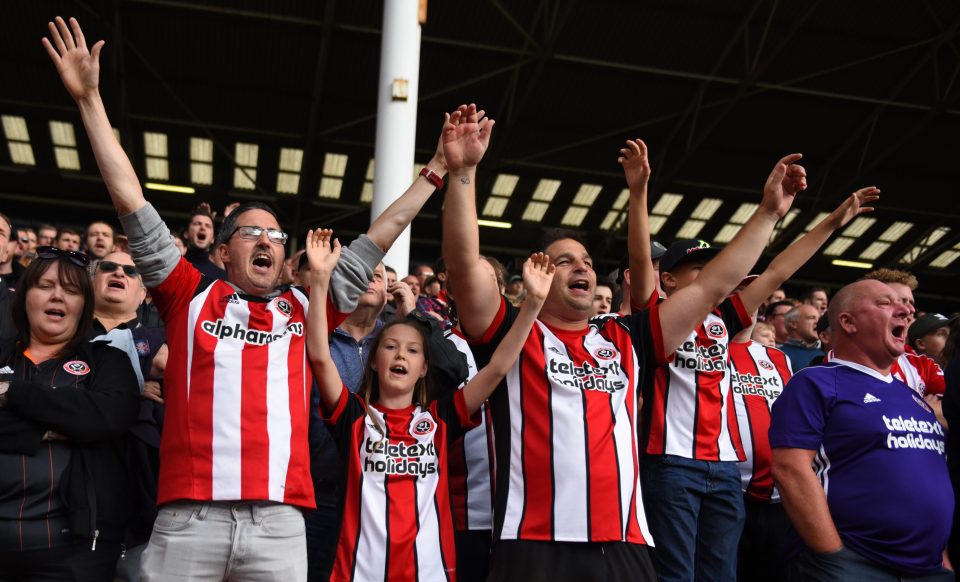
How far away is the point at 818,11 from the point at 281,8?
8444mm

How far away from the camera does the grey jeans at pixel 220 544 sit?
296 centimetres

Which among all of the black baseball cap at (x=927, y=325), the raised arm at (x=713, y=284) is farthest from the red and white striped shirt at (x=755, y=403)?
the black baseball cap at (x=927, y=325)

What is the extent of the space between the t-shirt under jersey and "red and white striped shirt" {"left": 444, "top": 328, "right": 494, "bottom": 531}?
124 cm

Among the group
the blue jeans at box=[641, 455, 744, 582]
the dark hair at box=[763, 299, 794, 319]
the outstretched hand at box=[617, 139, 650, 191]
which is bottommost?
the blue jeans at box=[641, 455, 744, 582]

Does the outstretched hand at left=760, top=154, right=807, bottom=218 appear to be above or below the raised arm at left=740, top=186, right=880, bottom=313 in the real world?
above

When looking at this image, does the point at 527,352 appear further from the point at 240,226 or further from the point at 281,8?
the point at 281,8

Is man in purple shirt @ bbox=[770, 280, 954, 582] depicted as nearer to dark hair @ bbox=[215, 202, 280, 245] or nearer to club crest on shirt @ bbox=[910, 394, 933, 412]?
club crest on shirt @ bbox=[910, 394, 933, 412]

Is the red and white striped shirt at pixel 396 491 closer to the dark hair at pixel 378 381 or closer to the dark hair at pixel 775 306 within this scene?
the dark hair at pixel 378 381

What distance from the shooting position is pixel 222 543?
2.99m

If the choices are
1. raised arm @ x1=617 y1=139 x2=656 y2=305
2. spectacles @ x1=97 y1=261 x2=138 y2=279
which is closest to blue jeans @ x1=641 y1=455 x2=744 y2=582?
raised arm @ x1=617 y1=139 x2=656 y2=305

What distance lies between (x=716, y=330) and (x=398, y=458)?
158 cm

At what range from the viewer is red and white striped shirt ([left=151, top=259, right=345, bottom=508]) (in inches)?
120

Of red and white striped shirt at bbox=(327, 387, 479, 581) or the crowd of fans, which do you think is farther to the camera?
red and white striped shirt at bbox=(327, 387, 479, 581)

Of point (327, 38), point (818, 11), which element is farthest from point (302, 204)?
point (818, 11)
